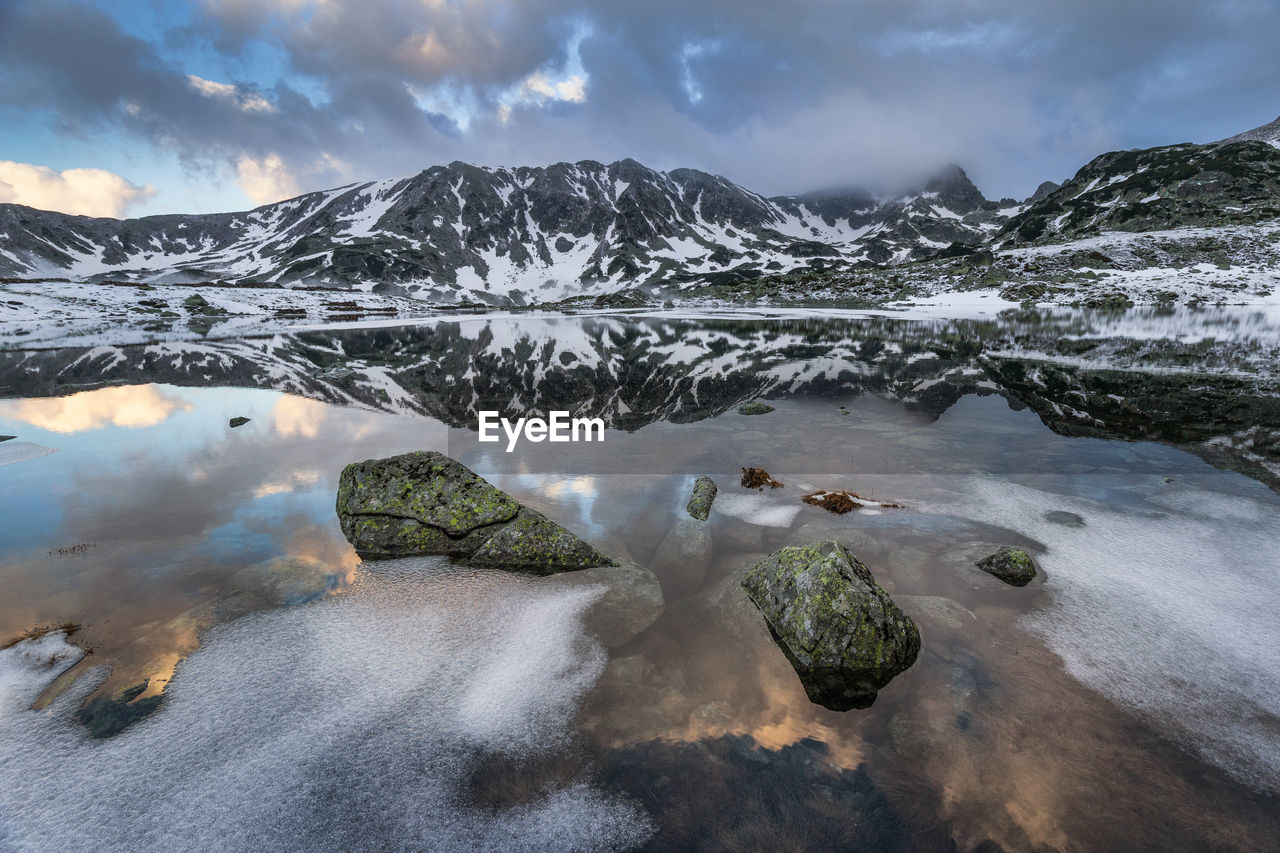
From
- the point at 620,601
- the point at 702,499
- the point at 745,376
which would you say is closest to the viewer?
the point at 620,601

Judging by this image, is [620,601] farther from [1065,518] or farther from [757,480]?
[1065,518]

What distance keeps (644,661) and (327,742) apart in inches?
163

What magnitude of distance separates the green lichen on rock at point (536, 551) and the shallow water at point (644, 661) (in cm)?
44

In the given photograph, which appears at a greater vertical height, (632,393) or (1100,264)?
(1100,264)

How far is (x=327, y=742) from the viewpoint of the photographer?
5.97 m

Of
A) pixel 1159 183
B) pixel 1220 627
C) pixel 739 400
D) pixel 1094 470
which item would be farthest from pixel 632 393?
pixel 1159 183

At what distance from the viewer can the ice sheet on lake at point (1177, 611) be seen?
240 inches

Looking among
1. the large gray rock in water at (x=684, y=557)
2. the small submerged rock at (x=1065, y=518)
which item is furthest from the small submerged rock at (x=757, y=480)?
the small submerged rock at (x=1065, y=518)

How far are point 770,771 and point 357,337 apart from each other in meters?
68.4

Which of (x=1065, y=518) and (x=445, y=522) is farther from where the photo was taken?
(x=1065, y=518)

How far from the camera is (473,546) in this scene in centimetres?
1044

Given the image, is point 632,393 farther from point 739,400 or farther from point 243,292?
point 243,292

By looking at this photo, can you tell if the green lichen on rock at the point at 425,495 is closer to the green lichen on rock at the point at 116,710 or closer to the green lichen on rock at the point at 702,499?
the green lichen on rock at the point at 702,499

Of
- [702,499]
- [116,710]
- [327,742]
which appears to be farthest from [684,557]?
[116,710]
